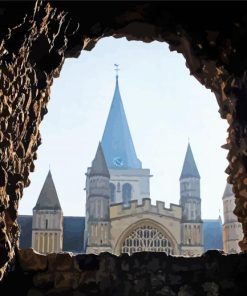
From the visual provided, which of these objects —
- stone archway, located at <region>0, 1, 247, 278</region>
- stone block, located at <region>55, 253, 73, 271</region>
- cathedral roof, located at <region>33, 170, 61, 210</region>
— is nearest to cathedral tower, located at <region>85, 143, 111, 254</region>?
cathedral roof, located at <region>33, 170, 61, 210</region>

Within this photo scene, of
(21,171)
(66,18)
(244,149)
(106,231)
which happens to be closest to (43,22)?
(66,18)

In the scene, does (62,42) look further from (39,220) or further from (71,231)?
(71,231)

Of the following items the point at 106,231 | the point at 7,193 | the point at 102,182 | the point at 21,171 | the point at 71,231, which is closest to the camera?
the point at 7,193

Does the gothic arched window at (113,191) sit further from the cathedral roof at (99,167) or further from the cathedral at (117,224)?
the cathedral roof at (99,167)

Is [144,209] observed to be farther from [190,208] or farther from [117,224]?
[190,208]

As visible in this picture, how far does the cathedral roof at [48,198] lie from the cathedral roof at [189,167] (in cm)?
1183

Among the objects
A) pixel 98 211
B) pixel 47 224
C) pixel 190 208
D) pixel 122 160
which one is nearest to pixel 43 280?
pixel 47 224

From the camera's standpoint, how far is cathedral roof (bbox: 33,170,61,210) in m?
44.5

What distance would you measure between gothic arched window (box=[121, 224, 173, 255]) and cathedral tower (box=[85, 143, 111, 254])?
1492 mm

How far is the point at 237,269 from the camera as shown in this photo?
5656 mm

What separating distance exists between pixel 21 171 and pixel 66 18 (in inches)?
58.9

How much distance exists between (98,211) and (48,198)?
12.8 feet

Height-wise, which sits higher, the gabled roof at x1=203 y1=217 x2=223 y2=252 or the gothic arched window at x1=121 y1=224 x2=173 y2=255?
the gabled roof at x1=203 y1=217 x2=223 y2=252

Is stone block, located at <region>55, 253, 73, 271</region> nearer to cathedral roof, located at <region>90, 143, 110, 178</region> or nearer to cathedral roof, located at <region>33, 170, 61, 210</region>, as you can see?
cathedral roof, located at <region>33, 170, 61, 210</region>
